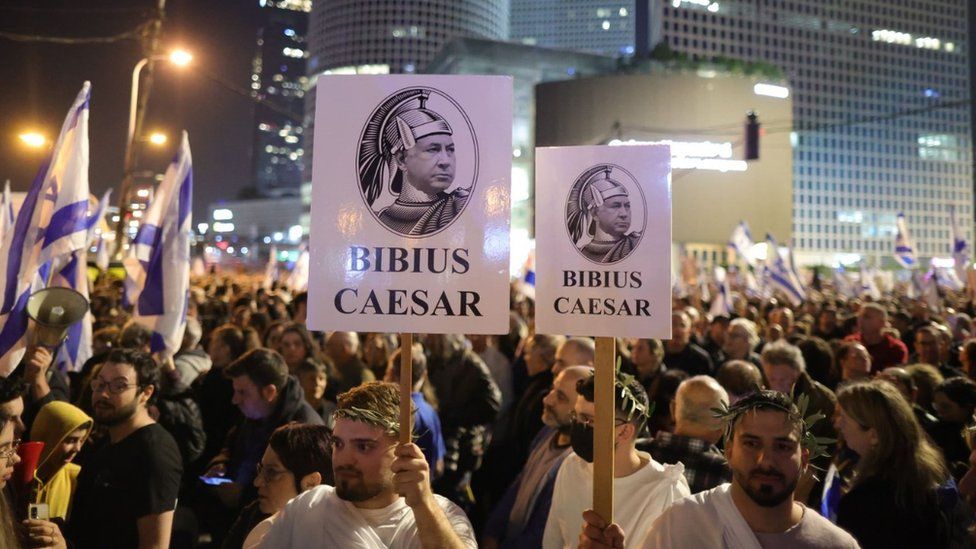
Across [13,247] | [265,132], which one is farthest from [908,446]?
[265,132]

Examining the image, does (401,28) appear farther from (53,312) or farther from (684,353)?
(53,312)

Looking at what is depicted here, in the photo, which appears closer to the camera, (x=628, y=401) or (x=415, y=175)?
(x=415, y=175)

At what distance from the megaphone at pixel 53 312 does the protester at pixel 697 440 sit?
149 inches

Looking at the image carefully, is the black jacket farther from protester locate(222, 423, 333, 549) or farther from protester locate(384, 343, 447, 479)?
protester locate(222, 423, 333, 549)

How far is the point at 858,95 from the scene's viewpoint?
366ft

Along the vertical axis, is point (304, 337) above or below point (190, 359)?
above

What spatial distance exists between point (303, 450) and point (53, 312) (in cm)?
290

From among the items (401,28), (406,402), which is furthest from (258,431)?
(401,28)

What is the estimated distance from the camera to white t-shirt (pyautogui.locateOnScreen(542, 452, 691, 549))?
3125 mm

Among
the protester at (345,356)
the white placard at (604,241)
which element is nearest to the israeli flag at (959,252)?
the protester at (345,356)

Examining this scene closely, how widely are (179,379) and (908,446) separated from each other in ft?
15.8

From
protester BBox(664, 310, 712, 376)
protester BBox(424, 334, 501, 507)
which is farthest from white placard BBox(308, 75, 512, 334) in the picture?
protester BBox(664, 310, 712, 376)

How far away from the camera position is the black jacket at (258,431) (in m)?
4.35

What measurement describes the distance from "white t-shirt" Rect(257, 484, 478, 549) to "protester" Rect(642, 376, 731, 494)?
1474 mm
